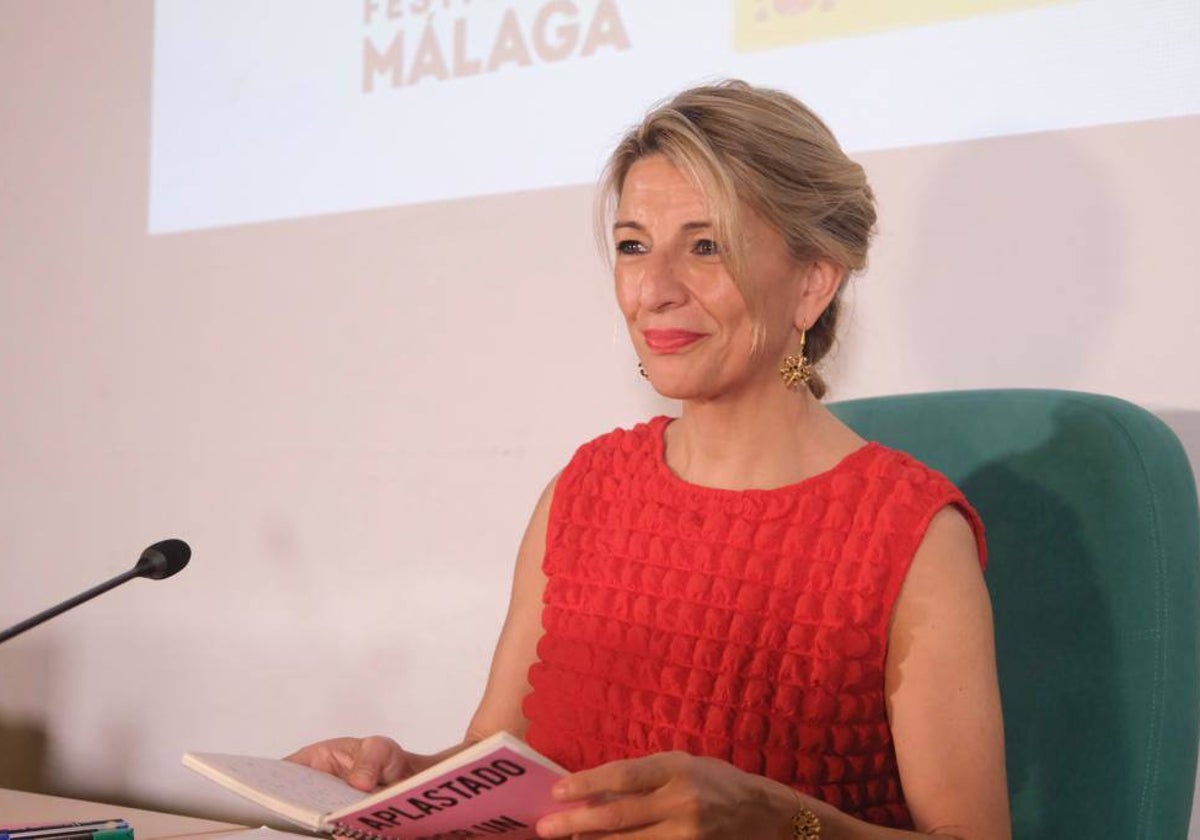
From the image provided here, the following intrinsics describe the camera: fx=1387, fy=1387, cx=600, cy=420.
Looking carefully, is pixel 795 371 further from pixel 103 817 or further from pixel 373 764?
pixel 103 817

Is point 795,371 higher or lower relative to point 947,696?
higher

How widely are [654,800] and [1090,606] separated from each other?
585 mm

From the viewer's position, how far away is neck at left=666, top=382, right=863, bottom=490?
1.42 meters

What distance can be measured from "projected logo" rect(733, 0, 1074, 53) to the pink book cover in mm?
1243

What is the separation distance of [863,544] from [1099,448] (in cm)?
26

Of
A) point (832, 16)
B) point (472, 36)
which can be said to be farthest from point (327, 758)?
point (472, 36)

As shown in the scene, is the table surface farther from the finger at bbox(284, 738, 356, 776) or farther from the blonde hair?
the blonde hair

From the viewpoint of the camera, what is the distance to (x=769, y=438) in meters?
1.43

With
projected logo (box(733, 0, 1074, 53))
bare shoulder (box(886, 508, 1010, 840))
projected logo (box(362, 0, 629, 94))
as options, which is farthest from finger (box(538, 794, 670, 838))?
projected logo (box(362, 0, 629, 94))

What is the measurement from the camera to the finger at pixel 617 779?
3.05 feet

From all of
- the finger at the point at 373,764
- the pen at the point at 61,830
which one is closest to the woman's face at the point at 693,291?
the finger at the point at 373,764

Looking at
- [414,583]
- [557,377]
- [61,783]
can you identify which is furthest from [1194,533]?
[61,783]

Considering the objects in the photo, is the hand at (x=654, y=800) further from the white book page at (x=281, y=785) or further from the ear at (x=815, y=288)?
the ear at (x=815, y=288)

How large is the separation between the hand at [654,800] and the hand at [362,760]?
31 centimetres
